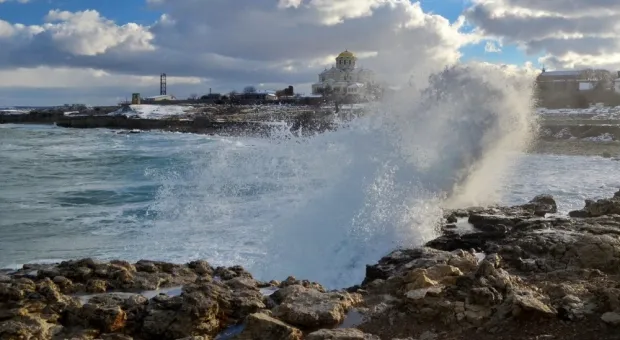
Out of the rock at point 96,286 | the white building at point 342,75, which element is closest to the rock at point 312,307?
the rock at point 96,286

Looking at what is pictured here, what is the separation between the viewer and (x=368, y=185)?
41.5 feet

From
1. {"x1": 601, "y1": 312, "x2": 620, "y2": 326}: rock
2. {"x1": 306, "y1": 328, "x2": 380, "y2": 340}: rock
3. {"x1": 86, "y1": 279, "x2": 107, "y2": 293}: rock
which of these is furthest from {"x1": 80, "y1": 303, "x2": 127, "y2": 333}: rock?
{"x1": 601, "y1": 312, "x2": 620, "y2": 326}: rock

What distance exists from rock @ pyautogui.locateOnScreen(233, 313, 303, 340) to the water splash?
11.9ft

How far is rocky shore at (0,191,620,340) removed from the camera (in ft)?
18.2

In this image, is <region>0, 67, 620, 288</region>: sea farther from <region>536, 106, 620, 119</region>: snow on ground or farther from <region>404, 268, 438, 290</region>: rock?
<region>536, 106, 620, 119</region>: snow on ground

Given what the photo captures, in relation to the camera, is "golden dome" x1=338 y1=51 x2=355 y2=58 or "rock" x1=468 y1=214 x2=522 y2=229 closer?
"rock" x1=468 y1=214 x2=522 y2=229

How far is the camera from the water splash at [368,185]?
10.5m

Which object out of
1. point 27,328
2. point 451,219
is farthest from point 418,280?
point 451,219

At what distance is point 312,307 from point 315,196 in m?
7.10

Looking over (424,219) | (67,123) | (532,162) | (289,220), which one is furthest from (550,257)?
(67,123)

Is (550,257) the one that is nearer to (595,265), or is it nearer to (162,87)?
(595,265)

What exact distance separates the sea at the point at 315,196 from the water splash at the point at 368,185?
35 mm

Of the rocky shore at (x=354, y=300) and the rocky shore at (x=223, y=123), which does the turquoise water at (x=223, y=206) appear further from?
the rocky shore at (x=223, y=123)

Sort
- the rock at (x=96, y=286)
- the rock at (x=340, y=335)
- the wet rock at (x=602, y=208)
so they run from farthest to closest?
the wet rock at (x=602, y=208) → the rock at (x=96, y=286) → the rock at (x=340, y=335)
